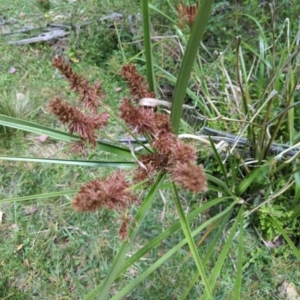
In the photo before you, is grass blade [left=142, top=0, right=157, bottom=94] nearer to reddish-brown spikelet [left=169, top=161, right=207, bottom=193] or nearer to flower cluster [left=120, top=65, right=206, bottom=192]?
flower cluster [left=120, top=65, right=206, bottom=192]

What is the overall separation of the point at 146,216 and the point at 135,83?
2.58 feet

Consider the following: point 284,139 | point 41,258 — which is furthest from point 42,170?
point 284,139

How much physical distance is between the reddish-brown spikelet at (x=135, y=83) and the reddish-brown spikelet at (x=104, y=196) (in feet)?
0.60

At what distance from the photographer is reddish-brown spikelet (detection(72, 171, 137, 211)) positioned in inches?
22.3

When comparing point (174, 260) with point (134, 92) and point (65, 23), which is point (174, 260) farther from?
point (65, 23)

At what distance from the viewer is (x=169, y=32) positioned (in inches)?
72.4

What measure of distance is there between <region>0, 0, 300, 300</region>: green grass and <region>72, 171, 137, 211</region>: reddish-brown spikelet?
53cm

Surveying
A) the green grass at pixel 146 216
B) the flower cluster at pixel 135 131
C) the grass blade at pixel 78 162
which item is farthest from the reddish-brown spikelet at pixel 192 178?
the green grass at pixel 146 216

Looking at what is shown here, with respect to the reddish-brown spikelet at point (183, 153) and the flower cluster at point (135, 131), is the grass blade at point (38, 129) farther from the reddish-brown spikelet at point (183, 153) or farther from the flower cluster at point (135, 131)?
the reddish-brown spikelet at point (183, 153)

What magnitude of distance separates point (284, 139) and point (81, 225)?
2.76ft

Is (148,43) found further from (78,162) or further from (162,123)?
(78,162)

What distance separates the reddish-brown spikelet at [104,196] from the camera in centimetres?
57

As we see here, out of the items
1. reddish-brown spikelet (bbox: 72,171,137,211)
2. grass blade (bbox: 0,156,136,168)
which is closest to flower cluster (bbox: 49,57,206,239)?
reddish-brown spikelet (bbox: 72,171,137,211)

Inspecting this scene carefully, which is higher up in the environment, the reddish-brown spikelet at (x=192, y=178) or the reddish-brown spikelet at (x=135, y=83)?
the reddish-brown spikelet at (x=135, y=83)
